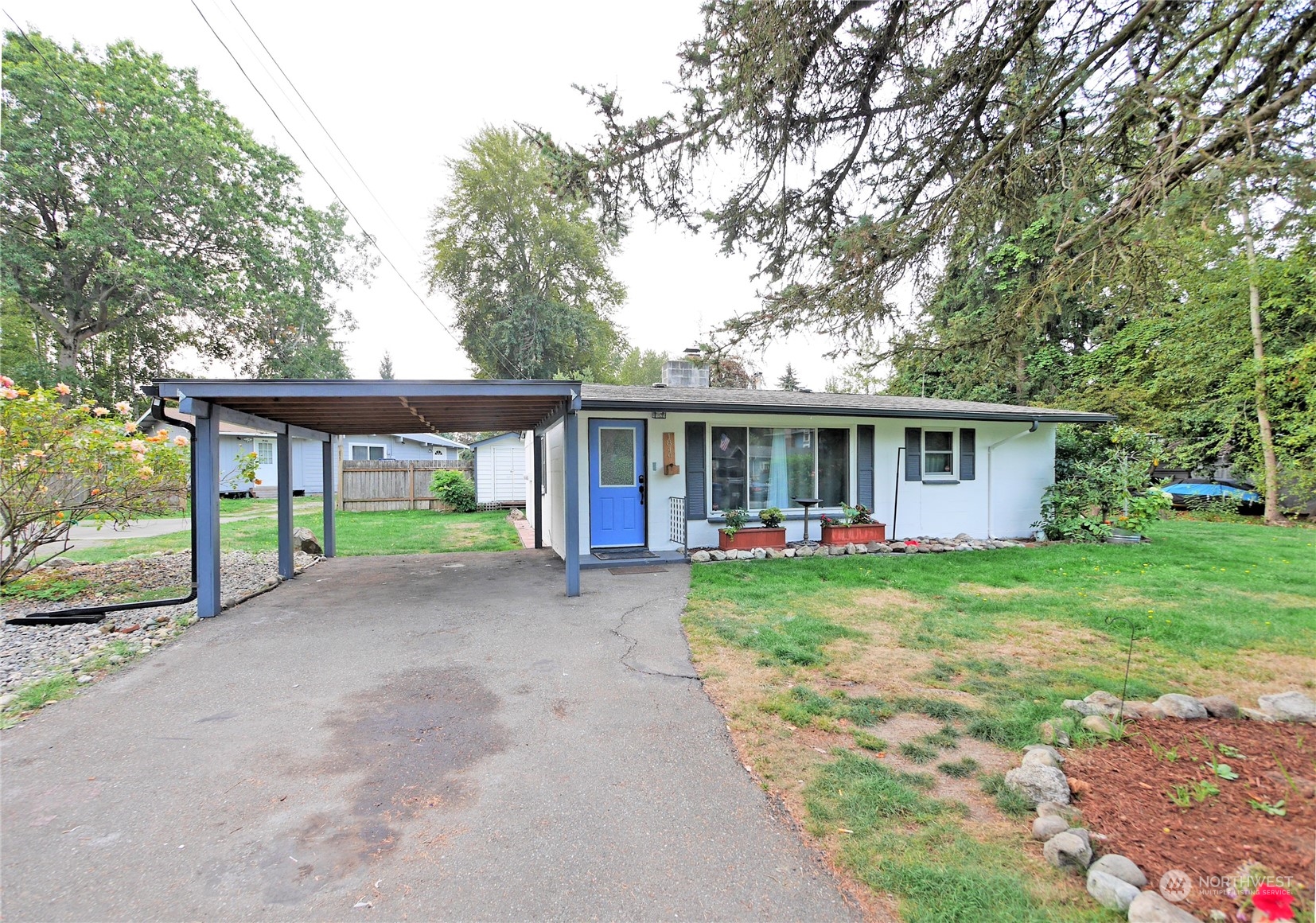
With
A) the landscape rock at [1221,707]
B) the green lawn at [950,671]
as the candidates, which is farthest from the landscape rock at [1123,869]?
the landscape rock at [1221,707]

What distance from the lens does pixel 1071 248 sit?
3.46m

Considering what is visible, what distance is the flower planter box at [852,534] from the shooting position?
29.5 feet

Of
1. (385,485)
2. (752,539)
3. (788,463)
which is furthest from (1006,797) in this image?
(385,485)

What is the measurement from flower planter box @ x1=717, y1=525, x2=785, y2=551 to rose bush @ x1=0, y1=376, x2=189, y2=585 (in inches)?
280

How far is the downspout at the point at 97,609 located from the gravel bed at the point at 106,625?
0.05 meters

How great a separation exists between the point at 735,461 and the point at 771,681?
5.46 metres

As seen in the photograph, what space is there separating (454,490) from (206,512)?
1170 centimetres

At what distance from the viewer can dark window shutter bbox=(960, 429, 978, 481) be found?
1022 cm

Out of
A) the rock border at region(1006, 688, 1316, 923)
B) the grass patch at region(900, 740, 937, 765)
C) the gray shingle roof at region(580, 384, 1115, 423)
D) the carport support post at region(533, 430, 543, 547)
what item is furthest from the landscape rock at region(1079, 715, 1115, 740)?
the carport support post at region(533, 430, 543, 547)

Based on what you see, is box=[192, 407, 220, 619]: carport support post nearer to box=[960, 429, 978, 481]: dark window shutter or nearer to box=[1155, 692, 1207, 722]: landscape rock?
box=[1155, 692, 1207, 722]: landscape rock

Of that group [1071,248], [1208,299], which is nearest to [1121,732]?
[1071,248]

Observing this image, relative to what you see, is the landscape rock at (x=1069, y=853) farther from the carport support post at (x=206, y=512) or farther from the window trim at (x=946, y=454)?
the window trim at (x=946, y=454)

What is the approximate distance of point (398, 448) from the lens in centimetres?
2389

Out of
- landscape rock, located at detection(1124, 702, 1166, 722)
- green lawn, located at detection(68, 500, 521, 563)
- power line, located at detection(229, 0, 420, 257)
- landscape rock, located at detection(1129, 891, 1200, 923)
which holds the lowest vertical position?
green lawn, located at detection(68, 500, 521, 563)
